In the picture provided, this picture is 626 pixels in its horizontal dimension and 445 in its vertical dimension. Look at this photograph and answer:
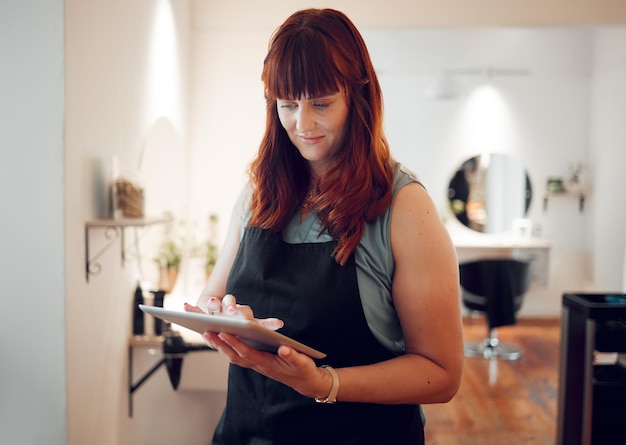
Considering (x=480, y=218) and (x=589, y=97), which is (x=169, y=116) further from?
(x=589, y=97)

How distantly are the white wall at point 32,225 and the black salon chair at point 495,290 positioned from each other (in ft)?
12.8

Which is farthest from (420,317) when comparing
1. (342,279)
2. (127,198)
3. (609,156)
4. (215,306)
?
(609,156)

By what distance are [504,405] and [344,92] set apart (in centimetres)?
353

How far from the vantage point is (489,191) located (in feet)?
23.0

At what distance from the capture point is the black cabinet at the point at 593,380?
295 cm

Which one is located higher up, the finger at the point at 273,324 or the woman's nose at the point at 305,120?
the woman's nose at the point at 305,120

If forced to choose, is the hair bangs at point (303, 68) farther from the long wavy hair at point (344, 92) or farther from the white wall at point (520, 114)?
the white wall at point (520, 114)

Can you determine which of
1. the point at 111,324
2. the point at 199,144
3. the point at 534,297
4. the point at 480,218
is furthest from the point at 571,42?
the point at 111,324

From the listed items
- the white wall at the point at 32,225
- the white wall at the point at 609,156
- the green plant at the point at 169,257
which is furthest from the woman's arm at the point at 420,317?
the white wall at the point at 609,156

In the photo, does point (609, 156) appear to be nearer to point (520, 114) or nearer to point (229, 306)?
point (520, 114)

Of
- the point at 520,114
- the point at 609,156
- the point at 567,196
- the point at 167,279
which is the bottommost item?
the point at 167,279

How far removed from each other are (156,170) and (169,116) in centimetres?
32

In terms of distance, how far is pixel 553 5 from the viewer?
3932 mm

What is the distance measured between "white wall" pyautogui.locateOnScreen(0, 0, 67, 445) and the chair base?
4.15m
